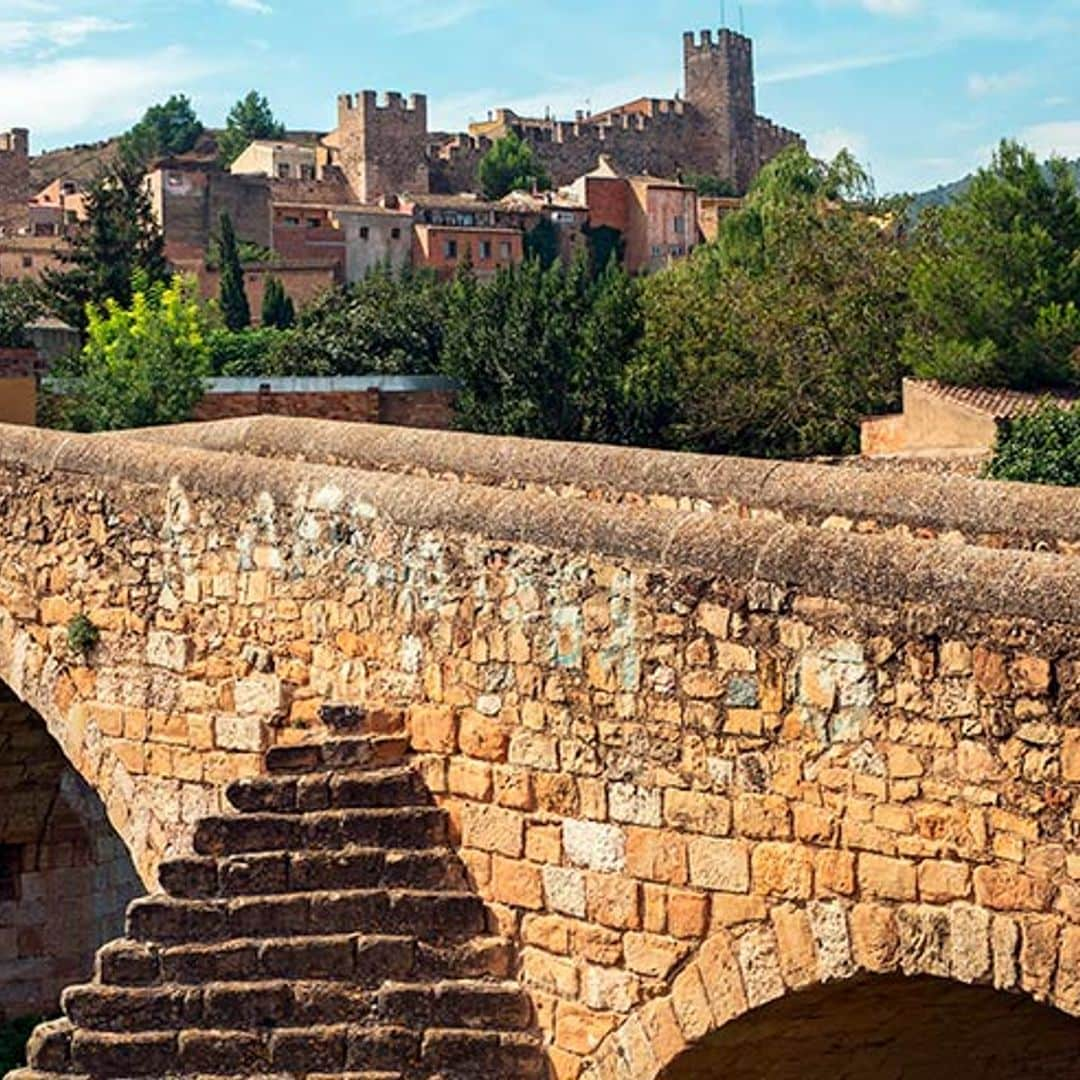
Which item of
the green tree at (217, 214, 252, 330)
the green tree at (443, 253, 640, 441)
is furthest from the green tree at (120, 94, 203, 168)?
the green tree at (443, 253, 640, 441)

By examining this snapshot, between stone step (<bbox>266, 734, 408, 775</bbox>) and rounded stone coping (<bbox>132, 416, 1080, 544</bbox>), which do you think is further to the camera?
rounded stone coping (<bbox>132, 416, 1080, 544</bbox>)

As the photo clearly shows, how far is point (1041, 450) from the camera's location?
25234 millimetres

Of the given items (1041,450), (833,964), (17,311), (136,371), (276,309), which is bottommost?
(833,964)

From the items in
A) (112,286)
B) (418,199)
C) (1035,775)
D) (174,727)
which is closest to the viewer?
(1035,775)

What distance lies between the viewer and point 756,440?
37.9 meters

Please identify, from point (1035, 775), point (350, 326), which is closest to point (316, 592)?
point (1035, 775)

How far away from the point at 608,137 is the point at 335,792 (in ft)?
323

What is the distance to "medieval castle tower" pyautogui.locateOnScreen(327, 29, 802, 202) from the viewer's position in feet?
314

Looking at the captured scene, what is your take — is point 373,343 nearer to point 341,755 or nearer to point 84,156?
point 341,755

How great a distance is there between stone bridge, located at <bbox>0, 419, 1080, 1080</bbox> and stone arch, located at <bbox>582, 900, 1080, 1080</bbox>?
12 mm

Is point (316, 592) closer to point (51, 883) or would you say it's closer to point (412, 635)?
point (412, 635)

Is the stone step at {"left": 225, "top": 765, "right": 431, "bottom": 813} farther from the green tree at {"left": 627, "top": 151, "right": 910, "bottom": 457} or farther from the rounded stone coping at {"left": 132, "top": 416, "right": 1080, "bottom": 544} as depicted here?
the green tree at {"left": 627, "top": 151, "right": 910, "bottom": 457}

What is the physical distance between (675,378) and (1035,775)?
32.6 metres

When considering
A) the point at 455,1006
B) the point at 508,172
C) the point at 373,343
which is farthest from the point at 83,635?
the point at 508,172
